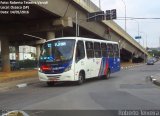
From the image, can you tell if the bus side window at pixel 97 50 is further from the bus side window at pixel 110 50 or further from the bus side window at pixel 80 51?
the bus side window at pixel 80 51

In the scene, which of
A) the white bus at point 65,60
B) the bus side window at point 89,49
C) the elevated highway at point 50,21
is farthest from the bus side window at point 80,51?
the elevated highway at point 50,21

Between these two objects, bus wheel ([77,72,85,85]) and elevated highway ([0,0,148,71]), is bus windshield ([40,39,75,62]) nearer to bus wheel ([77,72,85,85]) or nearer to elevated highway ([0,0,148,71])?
bus wheel ([77,72,85,85])

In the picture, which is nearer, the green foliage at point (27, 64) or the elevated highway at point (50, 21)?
the elevated highway at point (50, 21)

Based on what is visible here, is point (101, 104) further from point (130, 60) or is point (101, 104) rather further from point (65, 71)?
point (130, 60)

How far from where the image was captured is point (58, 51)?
2484 centimetres

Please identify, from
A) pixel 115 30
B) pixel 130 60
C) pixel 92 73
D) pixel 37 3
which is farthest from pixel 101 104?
pixel 130 60

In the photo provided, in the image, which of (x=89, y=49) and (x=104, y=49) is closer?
(x=89, y=49)

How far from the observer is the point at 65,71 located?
80.4 ft

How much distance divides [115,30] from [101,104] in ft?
159

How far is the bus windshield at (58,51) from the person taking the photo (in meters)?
24.8

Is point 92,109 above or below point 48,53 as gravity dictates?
below

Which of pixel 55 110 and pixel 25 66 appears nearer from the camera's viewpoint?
pixel 55 110

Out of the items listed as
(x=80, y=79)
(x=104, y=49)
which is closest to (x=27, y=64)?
(x=104, y=49)

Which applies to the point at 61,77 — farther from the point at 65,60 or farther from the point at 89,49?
the point at 89,49
